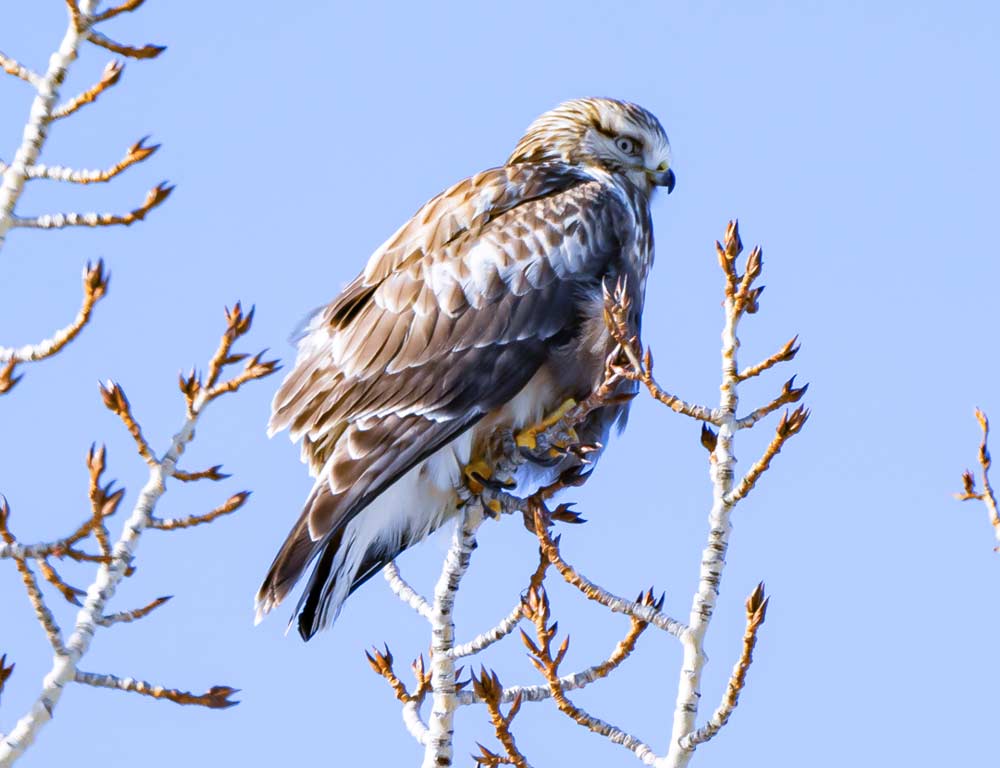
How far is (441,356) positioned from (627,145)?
177 cm

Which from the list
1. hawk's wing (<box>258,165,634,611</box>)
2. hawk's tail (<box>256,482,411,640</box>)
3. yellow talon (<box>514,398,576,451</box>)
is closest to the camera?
hawk's tail (<box>256,482,411,640</box>)

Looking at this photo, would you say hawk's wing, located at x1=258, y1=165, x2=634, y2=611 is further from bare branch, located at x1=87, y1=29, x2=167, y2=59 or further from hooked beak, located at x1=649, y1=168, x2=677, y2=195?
bare branch, located at x1=87, y1=29, x2=167, y2=59

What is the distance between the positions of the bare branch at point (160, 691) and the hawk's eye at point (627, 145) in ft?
13.1

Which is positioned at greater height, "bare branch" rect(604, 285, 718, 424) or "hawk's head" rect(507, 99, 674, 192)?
"hawk's head" rect(507, 99, 674, 192)

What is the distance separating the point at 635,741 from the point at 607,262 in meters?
2.64

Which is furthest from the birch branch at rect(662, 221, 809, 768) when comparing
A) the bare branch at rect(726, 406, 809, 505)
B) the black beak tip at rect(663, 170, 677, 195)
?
the black beak tip at rect(663, 170, 677, 195)

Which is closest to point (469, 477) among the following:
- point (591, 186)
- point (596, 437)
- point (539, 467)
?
point (539, 467)

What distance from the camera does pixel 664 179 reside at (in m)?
6.93

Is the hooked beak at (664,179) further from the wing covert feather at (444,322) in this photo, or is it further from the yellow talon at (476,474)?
the yellow talon at (476,474)

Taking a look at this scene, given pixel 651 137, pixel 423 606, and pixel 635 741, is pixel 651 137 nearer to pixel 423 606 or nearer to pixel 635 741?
pixel 423 606

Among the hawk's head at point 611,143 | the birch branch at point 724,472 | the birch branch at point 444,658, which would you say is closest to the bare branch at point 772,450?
the birch branch at point 724,472

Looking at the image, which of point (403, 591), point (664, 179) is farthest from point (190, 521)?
point (664, 179)

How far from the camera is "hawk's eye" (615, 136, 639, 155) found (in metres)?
7.01

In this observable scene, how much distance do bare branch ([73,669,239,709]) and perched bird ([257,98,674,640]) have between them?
4.73 feet
